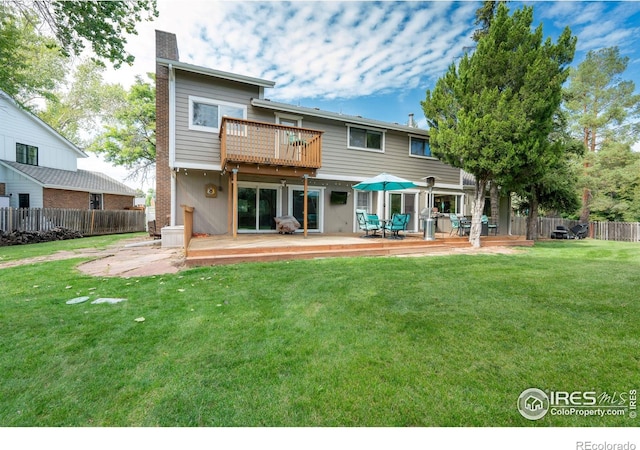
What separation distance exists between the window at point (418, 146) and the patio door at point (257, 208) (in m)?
6.70

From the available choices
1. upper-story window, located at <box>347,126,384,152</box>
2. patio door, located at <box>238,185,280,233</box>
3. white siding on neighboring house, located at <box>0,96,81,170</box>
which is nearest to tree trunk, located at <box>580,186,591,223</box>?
upper-story window, located at <box>347,126,384,152</box>

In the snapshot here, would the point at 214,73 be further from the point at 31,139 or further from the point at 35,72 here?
the point at 35,72

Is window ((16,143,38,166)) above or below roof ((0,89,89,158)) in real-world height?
below

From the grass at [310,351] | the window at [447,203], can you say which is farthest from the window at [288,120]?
the window at [447,203]

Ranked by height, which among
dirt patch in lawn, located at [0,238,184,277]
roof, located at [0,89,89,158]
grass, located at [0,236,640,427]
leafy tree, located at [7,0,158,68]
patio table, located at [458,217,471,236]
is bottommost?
grass, located at [0,236,640,427]

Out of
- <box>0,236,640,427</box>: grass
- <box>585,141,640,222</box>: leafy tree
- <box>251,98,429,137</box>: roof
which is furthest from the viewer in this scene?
<box>585,141,640,222</box>: leafy tree

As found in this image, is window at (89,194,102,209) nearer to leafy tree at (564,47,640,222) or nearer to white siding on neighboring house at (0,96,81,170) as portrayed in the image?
white siding on neighboring house at (0,96,81,170)

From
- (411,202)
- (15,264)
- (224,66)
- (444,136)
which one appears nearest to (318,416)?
(15,264)

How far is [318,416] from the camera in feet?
5.78

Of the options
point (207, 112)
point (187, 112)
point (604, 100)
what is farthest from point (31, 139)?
point (604, 100)

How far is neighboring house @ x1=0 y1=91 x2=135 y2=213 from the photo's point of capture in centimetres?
1545

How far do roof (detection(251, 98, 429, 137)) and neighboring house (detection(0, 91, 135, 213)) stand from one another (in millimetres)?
14763

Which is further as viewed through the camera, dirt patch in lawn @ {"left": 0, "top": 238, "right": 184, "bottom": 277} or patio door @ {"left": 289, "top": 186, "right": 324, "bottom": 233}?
patio door @ {"left": 289, "top": 186, "right": 324, "bottom": 233}

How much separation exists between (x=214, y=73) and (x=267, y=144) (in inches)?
121
